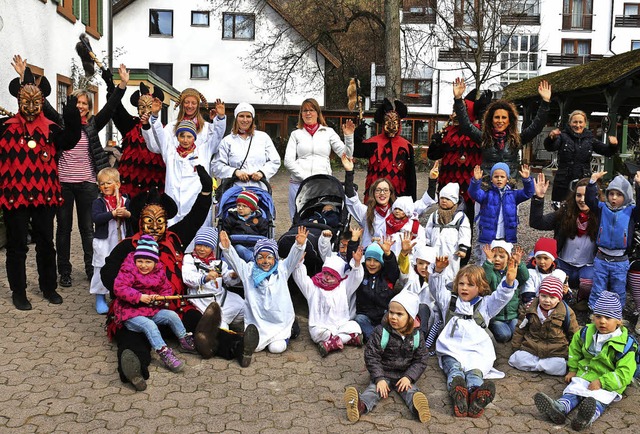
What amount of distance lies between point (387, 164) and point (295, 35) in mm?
28728

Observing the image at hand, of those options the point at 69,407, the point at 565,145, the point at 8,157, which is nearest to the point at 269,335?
the point at 69,407

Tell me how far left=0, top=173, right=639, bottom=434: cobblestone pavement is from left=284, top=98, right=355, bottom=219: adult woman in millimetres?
2524

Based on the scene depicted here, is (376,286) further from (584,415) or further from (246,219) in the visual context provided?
(584,415)

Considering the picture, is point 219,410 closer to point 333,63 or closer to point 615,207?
point 615,207

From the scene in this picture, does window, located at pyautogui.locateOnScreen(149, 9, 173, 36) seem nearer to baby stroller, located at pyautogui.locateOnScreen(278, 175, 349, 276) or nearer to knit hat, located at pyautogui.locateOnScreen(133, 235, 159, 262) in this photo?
baby stroller, located at pyautogui.locateOnScreen(278, 175, 349, 276)

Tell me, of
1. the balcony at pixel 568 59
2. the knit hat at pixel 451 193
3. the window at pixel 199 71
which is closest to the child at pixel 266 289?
the knit hat at pixel 451 193

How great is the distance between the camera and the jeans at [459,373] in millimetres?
5184

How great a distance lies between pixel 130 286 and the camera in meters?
5.86

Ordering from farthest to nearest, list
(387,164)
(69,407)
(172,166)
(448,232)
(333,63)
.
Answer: (333,63) → (387,164) → (172,166) → (448,232) → (69,407)

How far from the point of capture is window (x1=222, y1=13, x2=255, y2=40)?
122ft

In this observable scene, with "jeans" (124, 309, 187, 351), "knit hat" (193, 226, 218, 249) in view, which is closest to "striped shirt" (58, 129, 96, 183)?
"knit hat" (193, 226, 218, 249)

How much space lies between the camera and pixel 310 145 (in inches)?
333

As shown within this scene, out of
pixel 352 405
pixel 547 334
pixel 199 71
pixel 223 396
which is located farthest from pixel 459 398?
pixel 199 71

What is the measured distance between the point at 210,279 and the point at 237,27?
32891 millimetres
